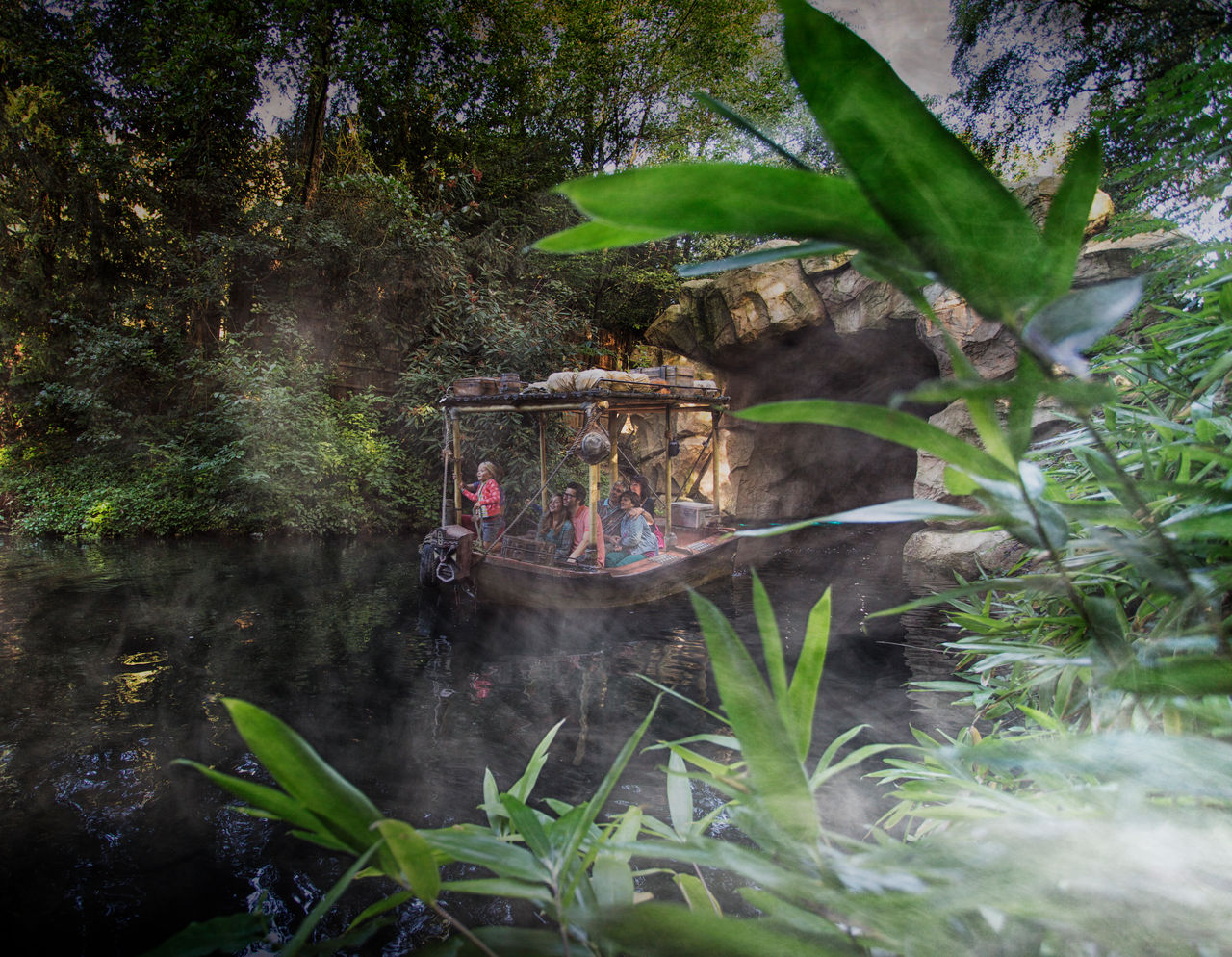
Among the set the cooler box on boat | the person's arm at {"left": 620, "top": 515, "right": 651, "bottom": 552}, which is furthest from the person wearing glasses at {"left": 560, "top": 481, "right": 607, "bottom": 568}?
the cooler box on boat

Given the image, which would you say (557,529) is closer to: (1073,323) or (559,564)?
(559,564)

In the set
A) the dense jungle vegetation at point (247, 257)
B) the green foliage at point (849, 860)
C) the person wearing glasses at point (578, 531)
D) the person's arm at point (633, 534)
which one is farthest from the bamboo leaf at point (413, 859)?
the dense jungle vegetation at point (247, 257)

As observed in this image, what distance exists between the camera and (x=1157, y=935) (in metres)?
0.19

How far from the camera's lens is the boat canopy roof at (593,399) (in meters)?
4.45

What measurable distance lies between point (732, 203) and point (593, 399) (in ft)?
14.0

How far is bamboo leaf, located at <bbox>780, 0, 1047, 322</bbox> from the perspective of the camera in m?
0.18

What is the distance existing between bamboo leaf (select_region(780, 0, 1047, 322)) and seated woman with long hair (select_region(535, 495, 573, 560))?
4.62m

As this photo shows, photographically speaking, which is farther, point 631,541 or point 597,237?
point 631,541

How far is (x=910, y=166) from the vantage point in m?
0.19

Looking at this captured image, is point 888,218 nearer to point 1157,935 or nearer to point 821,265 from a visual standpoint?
point 1157,935

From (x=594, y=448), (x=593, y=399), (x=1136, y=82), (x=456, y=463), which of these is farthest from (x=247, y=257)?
(x=1136, y=82)

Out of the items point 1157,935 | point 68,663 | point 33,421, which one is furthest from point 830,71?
point 33,421

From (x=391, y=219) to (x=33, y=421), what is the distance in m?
5.54

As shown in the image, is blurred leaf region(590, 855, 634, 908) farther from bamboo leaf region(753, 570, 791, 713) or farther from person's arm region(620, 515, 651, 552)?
person's arm region(620, 515, 651, 552)
